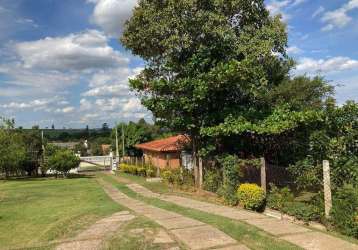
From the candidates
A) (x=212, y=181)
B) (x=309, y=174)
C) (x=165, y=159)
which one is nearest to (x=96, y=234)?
(x=309, y=174)

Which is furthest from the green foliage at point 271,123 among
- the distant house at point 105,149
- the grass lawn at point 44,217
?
the distant house at point 105,149

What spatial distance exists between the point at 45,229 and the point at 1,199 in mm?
9358

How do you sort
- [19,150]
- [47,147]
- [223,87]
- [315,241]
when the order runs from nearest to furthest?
1. [315,241]
2. [223,87]
3. [19,150]
4. [47,147]

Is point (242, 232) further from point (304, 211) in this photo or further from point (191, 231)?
point (304, 211)

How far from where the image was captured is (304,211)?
34.6ft

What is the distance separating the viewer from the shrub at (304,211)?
10430mm

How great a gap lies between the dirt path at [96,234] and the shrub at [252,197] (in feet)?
11.5

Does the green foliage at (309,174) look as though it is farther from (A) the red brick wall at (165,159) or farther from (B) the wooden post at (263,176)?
(A) the red brick wall at (165,159)

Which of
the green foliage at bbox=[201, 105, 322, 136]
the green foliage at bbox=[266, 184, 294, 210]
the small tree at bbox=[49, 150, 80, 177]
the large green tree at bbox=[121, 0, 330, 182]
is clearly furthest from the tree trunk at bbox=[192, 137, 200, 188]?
the small tree at bbox=[49, 150, 80, 177]

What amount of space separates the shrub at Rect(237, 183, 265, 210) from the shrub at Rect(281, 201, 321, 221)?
132 centimetres

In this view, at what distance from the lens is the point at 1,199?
1875 centimetres

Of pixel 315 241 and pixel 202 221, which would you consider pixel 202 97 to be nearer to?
pixel 202 221

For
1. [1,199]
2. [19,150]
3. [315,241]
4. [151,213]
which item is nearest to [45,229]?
[151,213]

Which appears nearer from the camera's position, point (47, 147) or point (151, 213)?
point (151, 213)
